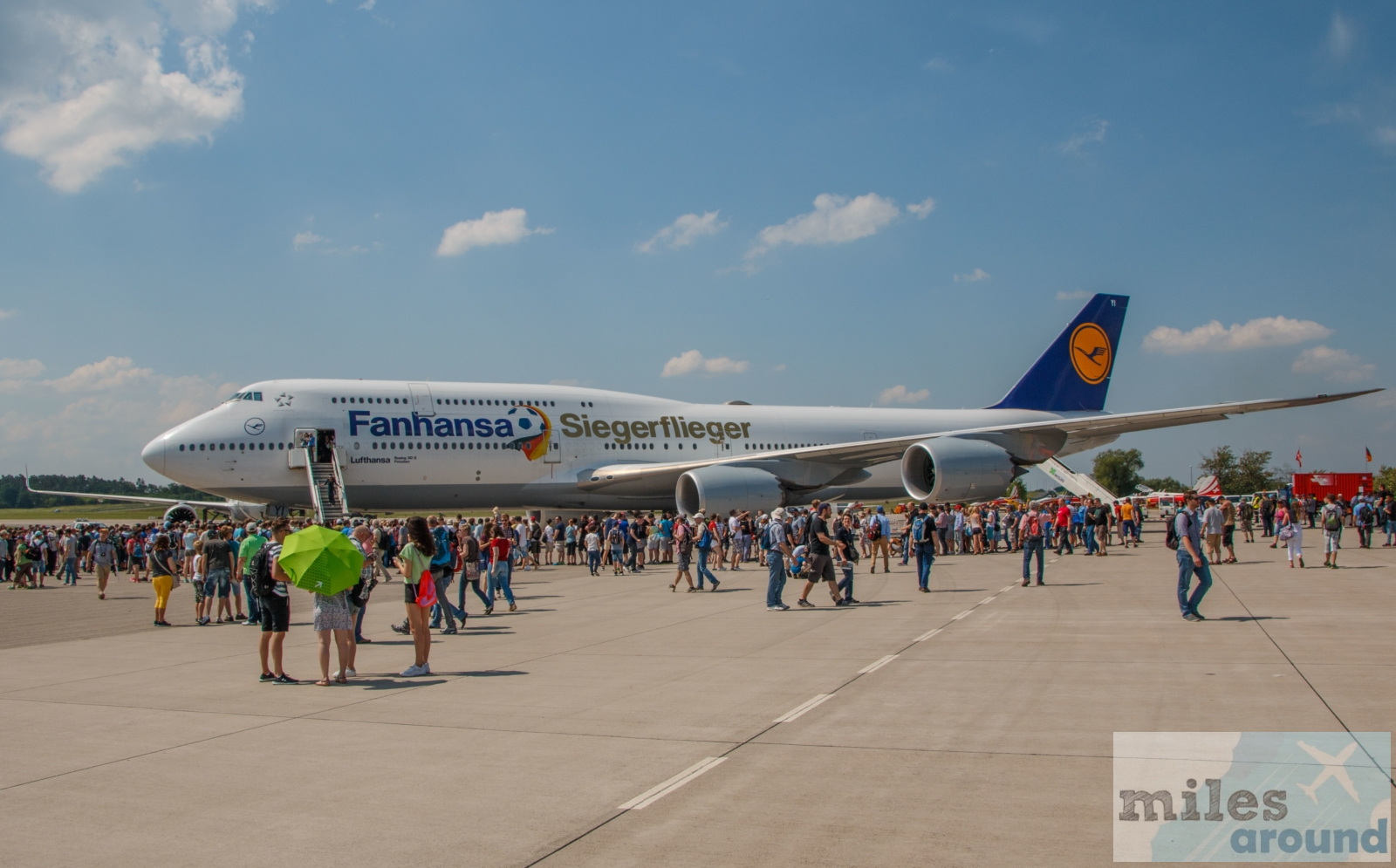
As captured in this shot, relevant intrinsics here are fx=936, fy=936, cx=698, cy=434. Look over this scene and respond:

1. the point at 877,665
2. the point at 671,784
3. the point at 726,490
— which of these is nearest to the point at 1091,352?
the point at 726,490

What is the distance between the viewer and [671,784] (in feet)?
17.2

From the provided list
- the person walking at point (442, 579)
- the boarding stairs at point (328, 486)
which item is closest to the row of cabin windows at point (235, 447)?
the boarding stairs at point (328, 486)

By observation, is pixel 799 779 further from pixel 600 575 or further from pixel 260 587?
pixel 600 575

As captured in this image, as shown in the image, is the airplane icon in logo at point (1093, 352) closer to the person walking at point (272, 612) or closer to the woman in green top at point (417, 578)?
the woman in green top at point (417, 578)

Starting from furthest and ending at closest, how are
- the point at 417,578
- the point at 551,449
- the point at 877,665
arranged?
the point at 551,449 < the point at 417,578 < the point at 877,665

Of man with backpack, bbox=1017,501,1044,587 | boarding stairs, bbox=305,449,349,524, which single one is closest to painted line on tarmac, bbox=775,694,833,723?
man with backpack, bbox=1017,501,1044,587

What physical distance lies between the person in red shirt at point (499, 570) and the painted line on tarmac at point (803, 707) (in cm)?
812

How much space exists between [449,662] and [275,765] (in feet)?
13.5

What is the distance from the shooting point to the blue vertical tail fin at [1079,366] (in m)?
35.7

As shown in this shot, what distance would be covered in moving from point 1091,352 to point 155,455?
A: 3179 cm

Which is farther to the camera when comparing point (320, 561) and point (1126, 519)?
point (1126, 519)

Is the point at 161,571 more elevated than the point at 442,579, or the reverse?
the point at 442,579

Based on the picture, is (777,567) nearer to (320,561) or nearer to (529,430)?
(320,561)

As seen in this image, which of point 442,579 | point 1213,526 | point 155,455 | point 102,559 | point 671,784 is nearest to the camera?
point 671,784
